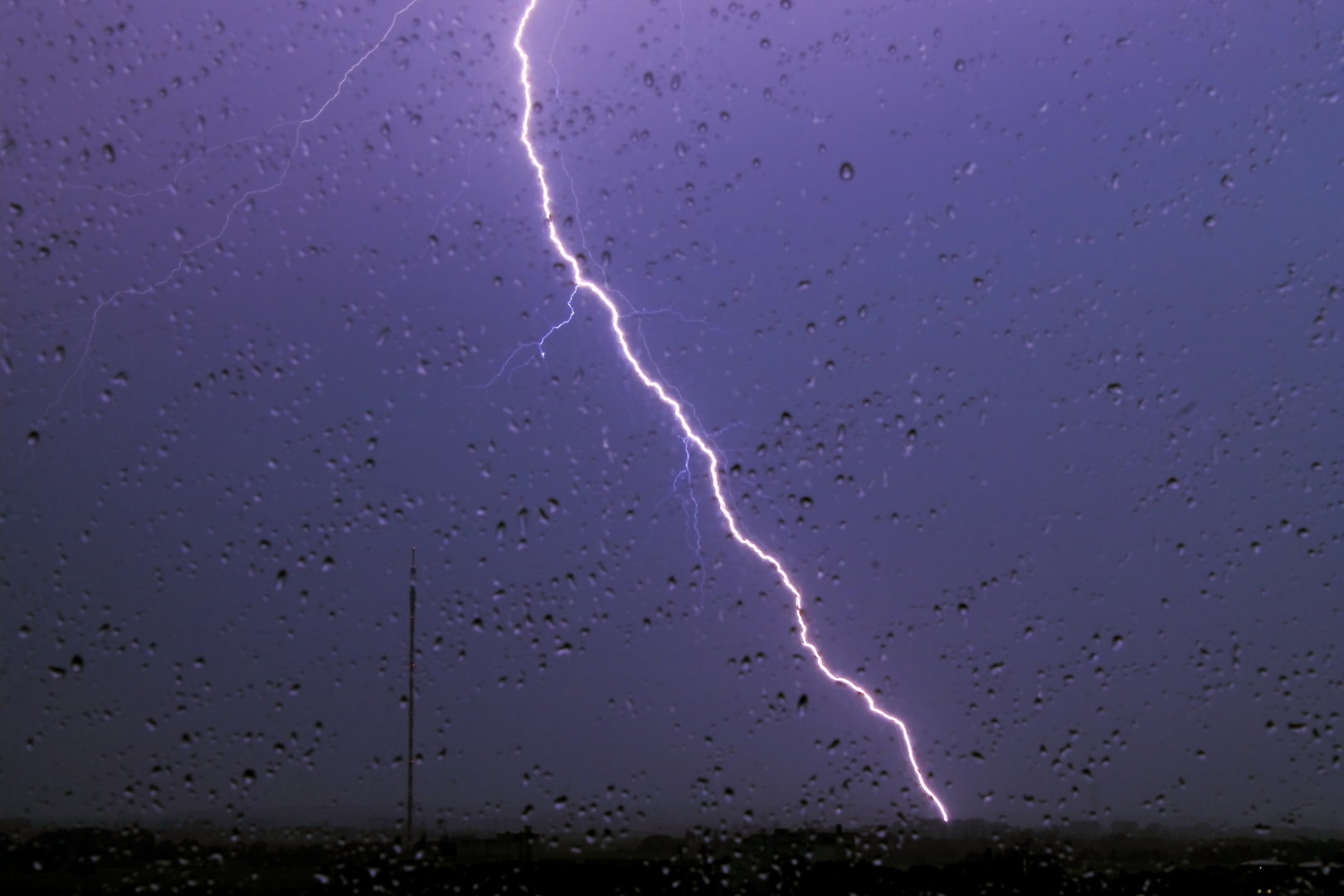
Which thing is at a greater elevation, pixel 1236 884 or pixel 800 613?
pixel 800 613

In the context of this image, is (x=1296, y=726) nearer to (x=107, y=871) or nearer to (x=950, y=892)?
(x=950, y=892)

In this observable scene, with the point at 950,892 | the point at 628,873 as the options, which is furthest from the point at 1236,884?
the point at 628,873

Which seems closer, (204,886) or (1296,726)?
(204,886)

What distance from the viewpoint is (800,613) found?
4.39 meters

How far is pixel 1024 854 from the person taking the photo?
4.09 metres

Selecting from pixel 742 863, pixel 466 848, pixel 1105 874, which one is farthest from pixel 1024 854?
pixel 466 848

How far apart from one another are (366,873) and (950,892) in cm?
196

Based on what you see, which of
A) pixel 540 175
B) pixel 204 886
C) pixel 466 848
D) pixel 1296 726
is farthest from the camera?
pixel 540 175

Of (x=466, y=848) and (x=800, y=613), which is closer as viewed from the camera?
(x=466, y=848)

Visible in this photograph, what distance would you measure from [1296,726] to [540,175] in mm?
3551

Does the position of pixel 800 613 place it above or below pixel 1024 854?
above

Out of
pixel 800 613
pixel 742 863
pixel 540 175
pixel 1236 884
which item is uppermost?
pixel 540 175

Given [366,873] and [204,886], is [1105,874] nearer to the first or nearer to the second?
[366,873]

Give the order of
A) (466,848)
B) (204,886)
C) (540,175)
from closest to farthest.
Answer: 1. (204,886)
2. (466,848)
3. (540,175)
